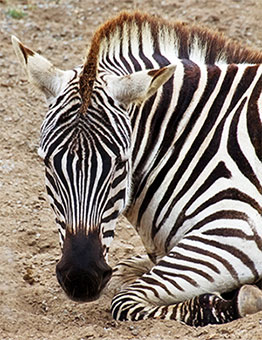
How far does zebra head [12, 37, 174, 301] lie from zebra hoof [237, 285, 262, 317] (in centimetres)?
100

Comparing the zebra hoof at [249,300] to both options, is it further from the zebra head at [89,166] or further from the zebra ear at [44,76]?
the zebra ear at [44,76]

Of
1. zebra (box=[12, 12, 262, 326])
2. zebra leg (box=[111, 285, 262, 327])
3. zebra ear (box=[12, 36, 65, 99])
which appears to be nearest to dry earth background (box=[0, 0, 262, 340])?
zebra leg (box=[111, 285, 262, 327])

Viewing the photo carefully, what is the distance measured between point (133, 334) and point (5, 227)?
2675mm

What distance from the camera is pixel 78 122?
5.61 m

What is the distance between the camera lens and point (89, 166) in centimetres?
548

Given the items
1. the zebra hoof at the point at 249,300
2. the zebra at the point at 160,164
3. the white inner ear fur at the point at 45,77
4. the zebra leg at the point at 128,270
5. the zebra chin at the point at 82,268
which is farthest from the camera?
the zebra leg at the point at 128,270

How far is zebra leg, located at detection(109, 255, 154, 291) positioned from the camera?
6.92 metres

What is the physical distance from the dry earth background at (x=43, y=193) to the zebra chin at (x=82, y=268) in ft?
1.27

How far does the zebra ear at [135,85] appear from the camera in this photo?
19.0 ft

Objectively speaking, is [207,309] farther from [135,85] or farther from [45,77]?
[45,77]

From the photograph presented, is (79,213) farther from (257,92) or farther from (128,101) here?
(257,92)

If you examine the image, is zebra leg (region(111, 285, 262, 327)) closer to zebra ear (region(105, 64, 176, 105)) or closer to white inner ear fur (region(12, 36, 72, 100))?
zebra ear (region(105, 64, 176, 105))

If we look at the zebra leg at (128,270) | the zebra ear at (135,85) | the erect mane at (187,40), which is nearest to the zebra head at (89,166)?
the zebra ear at (135,85)

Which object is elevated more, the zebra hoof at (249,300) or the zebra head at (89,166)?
the zebra head at (89,166)
